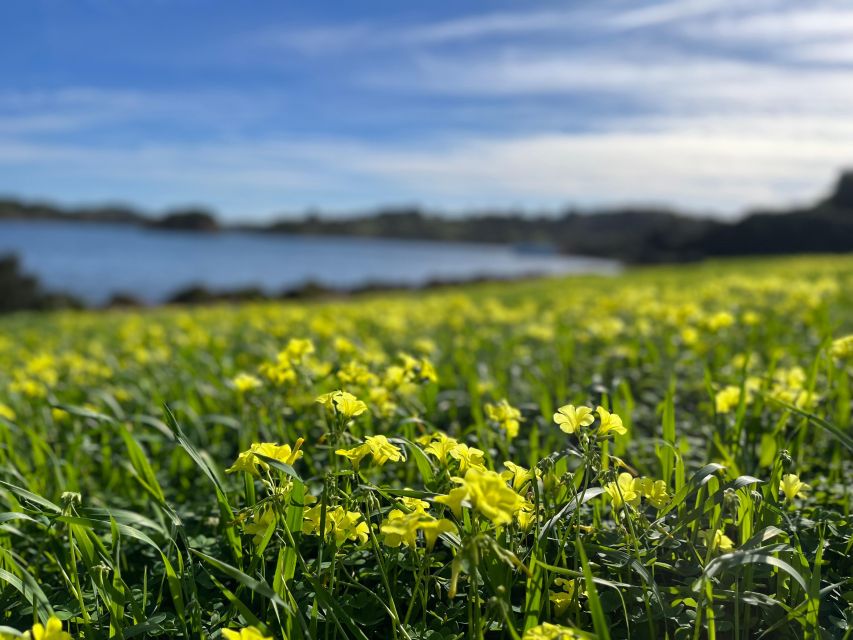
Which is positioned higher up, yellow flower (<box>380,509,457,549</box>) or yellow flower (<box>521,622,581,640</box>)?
yellow flower (<box>380,509,457,549</box>)

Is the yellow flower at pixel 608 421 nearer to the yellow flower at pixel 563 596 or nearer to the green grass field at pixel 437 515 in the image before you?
the green grass field at pixel 437 515

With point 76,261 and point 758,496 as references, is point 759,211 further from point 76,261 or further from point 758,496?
point 758,496

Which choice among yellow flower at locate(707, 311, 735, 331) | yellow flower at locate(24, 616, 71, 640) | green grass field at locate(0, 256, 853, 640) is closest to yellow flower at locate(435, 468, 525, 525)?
green grass field at locate(0, 256, 853, 640)

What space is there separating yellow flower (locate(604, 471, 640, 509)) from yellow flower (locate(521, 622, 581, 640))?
396 mm

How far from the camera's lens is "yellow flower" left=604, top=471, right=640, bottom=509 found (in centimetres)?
156

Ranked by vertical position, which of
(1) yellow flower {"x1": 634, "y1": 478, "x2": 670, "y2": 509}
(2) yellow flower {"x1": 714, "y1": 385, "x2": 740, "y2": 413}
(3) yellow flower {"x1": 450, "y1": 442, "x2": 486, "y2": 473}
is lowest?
(1) yellow flower {"x1": 634, "y1": 478, "x2": 670, "y2": 509}

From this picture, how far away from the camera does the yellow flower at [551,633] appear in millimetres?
1188

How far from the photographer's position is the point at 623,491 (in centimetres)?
162

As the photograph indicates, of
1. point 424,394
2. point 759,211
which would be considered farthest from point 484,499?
point 759,211

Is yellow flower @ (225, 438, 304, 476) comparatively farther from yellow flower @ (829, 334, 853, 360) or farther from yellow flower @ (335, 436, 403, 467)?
yellow flower @ (829, 334, 853, 360)

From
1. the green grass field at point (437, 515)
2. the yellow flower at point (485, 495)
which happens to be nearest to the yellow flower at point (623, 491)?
the green grass field at point (437, 515)

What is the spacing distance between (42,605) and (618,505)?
134cm

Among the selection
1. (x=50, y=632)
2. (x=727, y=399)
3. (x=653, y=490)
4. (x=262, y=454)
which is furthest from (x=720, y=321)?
(x=50, y=632)

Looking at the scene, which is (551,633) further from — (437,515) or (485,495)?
(437,515)
